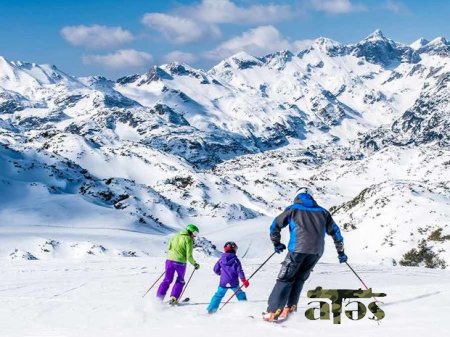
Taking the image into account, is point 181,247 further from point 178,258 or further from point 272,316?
point 272,316

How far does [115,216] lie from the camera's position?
62.6 meters

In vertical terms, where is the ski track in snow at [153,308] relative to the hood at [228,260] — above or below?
below

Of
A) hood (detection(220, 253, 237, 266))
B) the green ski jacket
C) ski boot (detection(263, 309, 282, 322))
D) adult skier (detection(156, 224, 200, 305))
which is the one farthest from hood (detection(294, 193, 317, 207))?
the green ski jacket

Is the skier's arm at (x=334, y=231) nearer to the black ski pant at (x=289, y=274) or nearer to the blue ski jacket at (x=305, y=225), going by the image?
the blue ski jacket at (x=305, y=225)

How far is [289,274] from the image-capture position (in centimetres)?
928

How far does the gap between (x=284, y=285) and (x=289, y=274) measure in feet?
0.83

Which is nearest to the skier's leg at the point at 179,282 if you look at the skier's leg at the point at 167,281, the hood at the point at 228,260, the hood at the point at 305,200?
the skier's leg at the point at 167,281

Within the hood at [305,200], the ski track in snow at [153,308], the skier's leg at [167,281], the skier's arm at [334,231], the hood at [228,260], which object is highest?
the hood at [305,200]

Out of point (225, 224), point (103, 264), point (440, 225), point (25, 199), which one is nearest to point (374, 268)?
point (103, 264)

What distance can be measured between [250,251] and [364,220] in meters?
14.3

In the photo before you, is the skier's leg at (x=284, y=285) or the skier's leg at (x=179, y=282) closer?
the skier's leg at (x=284, y=285)

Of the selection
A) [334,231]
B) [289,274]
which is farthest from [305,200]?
[289,274]

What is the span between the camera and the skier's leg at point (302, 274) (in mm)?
9227

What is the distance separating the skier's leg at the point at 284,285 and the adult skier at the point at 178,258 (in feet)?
11.7
